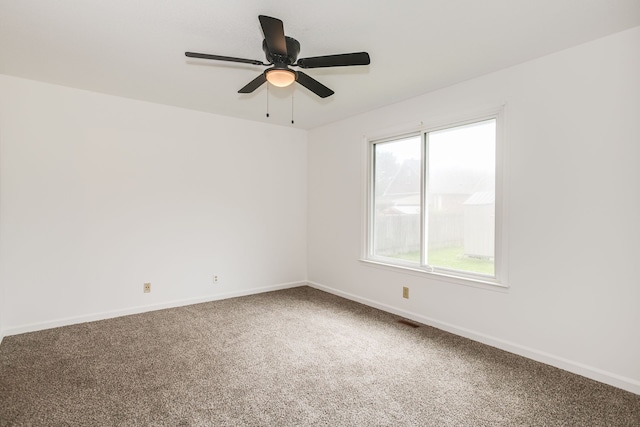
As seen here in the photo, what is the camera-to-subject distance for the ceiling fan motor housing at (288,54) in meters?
2.08

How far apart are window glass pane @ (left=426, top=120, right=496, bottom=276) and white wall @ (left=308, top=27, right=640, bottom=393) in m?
0.22

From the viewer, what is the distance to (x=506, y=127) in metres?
2.78

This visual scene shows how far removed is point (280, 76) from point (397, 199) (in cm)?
222

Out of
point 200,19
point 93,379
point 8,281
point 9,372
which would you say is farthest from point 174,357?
point 200,19

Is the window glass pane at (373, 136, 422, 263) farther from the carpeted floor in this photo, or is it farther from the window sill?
the carpeted floor

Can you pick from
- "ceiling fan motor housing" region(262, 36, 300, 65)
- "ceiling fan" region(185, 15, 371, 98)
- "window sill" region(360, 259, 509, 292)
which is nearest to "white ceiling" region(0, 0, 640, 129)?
"ceiling fan motor housing" region(262, 36, 300, 65)

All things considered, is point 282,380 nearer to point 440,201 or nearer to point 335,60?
point 335,60

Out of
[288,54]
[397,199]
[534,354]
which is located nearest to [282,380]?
[534,354]

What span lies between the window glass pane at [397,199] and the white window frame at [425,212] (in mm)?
66

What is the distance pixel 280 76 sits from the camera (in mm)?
2119

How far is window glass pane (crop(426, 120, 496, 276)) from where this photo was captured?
3000mm

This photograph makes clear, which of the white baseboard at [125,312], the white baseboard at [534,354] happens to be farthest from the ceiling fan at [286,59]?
the white baseboard at [125,312]

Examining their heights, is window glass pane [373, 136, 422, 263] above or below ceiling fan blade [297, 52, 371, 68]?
below

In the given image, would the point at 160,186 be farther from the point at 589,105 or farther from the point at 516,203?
the point at 589,105
